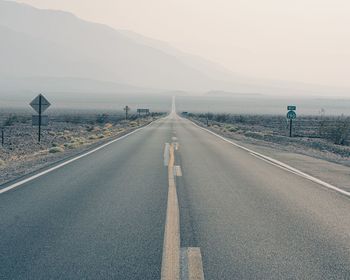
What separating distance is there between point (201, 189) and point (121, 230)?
11.8 feet

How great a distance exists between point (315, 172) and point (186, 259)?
345 inches

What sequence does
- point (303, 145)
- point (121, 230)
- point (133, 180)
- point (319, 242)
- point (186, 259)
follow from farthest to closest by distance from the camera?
point (303, 145)
point (133, 180)
point (121, 230)
point (319, 242)
point (186, 259)

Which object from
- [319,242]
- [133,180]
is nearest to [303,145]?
[133,180]

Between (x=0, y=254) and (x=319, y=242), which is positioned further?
(x=319, y=242)

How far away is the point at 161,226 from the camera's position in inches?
263

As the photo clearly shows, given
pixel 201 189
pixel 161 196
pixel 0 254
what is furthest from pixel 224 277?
pixel 201 189

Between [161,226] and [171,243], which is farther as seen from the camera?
[161,226]

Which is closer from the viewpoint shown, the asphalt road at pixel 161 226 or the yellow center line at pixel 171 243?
the yellow center line at pixel 171 243

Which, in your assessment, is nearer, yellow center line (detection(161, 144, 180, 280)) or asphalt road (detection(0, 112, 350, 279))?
yellow center line (detection(161, 144, 180, 280))

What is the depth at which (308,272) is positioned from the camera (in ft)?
16.2

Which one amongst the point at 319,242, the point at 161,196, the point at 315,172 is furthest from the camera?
the point at 315,172

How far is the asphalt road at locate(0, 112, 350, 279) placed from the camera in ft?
16.5

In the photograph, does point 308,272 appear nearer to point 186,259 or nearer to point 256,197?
point 186,259

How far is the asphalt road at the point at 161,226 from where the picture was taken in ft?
16.5
